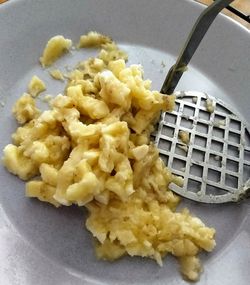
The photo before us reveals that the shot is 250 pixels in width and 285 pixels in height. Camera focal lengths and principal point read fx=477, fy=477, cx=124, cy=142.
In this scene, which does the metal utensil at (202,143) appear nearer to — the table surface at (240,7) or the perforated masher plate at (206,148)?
the perforated masher plate at (206,148)

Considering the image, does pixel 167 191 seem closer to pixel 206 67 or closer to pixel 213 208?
pixel 213 208

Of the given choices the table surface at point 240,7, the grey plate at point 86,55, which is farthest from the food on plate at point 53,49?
the table surface at point 240,7

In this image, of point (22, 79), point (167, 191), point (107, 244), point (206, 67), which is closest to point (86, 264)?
point (107, 244)

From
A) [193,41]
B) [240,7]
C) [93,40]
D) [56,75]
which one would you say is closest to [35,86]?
[56,75]

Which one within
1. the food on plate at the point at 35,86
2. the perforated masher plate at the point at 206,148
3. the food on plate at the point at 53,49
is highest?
the food on plate at the point at 53,49

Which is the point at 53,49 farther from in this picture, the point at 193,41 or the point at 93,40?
the point at 193,41

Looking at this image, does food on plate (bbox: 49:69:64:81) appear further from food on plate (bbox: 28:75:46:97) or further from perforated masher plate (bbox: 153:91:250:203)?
perforated masher plate (bbox: 153:91:250:203)

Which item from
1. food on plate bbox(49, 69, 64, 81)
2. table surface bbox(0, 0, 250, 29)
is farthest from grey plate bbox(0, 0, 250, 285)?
table surface bbox(0, 0, 250, 29)
